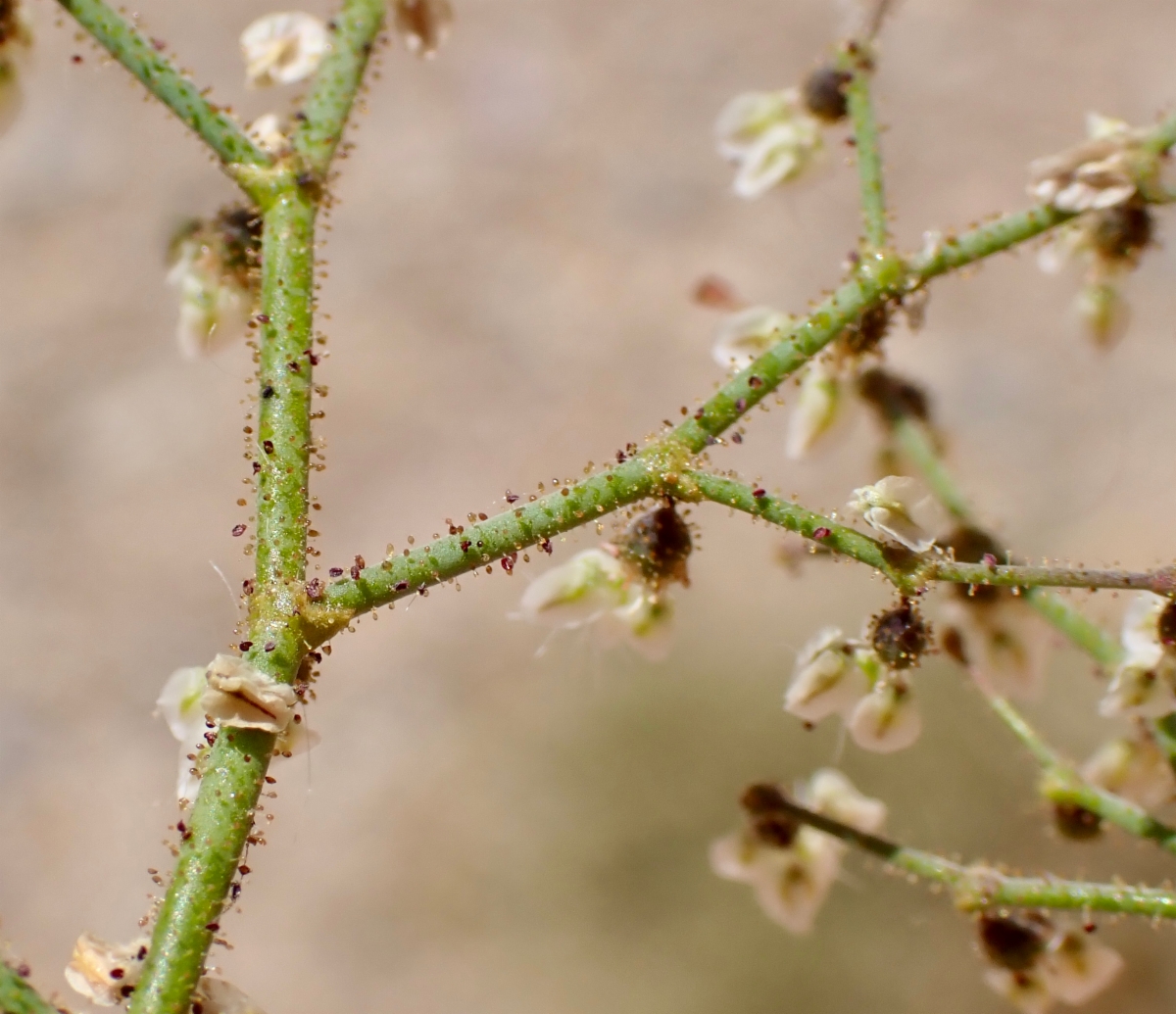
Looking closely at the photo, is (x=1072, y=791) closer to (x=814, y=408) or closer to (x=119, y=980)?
(x=814, y=408)

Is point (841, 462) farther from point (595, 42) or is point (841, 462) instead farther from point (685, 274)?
point (595, 42)

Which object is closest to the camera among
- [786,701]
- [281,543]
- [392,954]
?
[281,543]

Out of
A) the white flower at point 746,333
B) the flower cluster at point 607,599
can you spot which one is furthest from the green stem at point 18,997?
the white flower at point 746,333

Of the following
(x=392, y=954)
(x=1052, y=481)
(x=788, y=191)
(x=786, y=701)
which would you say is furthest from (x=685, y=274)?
(x=786, y=701)

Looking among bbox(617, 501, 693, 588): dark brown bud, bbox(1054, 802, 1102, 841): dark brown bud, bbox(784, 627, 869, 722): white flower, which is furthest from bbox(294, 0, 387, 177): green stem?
bbox(1054, 802, 1102, 841): dark brown bud

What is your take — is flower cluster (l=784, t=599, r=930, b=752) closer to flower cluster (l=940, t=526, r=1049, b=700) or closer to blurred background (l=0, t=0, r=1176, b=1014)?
flower cluster (l=940, t=526, r=1049, b=700)
